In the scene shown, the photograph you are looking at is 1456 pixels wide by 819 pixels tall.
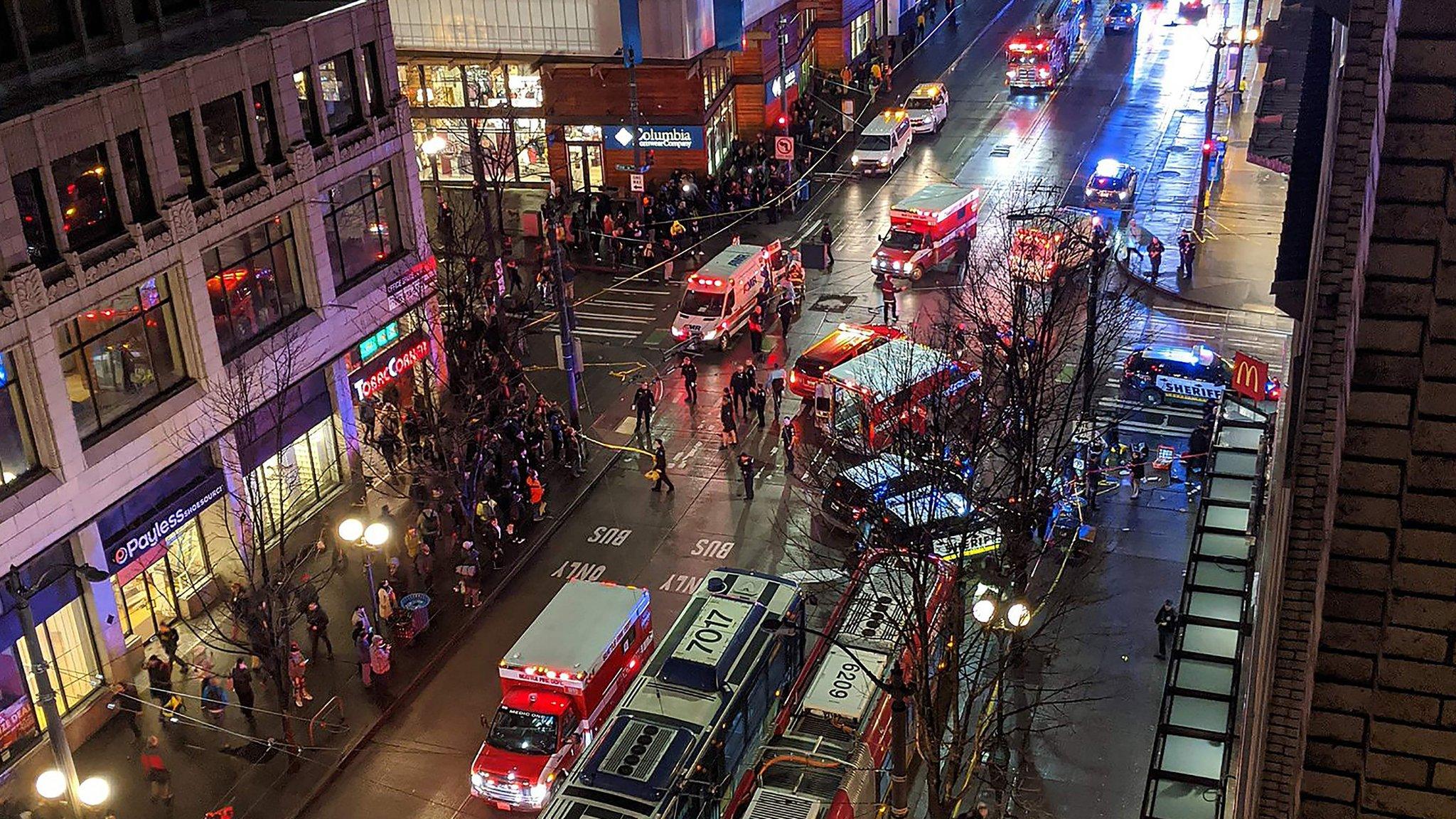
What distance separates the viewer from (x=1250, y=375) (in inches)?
1328

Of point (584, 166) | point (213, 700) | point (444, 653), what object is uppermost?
point (584, 166)

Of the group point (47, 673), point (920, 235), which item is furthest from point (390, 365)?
point (920, 235)

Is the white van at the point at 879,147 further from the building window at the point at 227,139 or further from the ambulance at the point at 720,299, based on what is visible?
the building window at the point at 227,139

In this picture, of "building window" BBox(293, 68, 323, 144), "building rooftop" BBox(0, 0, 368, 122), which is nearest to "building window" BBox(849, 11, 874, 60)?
"building rooftop" BBox(0, 0, 368, 122)

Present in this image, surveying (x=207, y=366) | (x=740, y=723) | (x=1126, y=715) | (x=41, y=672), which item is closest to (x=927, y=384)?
(x=1126, y=715)

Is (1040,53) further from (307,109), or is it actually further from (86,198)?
(86,198)

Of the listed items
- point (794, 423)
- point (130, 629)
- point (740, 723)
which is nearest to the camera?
point (740, 723)

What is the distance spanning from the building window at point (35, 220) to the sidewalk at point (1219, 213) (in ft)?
121

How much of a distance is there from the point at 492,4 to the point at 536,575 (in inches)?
1253

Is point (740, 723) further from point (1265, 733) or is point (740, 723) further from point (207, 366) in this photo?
point (207, 366)

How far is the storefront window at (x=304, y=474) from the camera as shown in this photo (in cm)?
3653

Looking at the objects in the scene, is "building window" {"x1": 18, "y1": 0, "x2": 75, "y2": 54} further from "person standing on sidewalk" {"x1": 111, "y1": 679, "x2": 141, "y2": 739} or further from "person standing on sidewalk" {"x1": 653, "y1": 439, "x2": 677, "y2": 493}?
"person standing on sidewalk" {"x1": 653, "y1": 439, "x2": 677, "y2": 493}

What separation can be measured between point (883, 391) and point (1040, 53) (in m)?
44.1

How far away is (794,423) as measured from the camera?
43.2 m
